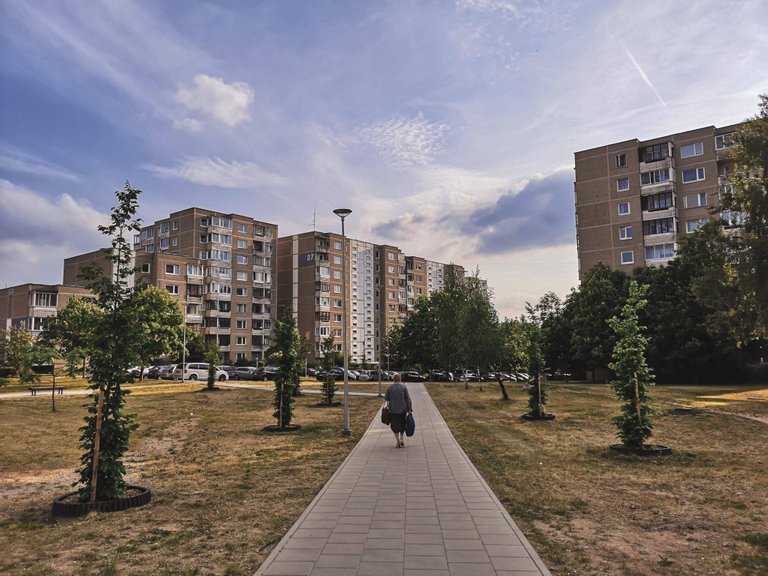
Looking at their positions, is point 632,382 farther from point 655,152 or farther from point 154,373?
point 655,152

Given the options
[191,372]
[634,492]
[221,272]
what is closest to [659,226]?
[191,372]

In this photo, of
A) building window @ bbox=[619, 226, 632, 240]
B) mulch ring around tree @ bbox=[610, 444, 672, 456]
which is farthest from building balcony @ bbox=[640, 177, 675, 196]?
mulch ring around tree @ bbox=[610, 444, 672, 456]

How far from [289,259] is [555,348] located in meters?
51.1

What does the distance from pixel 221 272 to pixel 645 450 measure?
75802mm

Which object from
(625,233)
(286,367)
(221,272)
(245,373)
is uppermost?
(625,233)

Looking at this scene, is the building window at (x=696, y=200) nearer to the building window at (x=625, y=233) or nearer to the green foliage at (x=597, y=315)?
the building window at (x=625, y=233)

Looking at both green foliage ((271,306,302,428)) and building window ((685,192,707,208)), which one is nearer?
green foliage ((271,306,302,428))

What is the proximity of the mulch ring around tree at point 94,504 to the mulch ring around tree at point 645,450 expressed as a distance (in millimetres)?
10745

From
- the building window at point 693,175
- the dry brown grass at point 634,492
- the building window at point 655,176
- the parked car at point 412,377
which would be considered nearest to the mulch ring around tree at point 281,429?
the dry brown grass at point 634,492

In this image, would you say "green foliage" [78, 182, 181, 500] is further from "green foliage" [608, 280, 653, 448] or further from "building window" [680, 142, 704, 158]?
"building window" [680, 142, 704, 158]

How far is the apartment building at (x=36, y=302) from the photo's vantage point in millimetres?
70062

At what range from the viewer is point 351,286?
104 metres

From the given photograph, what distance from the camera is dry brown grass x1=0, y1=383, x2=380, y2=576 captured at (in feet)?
21.1

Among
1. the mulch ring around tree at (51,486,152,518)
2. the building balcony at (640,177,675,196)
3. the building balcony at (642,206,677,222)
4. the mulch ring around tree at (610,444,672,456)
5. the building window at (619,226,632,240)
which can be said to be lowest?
the mulch ring around tree at (610,444,672,456)
